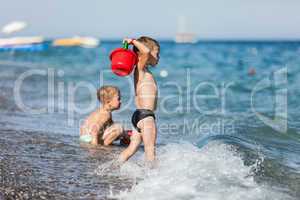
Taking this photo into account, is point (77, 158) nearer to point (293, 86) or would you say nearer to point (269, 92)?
point (269, 92)

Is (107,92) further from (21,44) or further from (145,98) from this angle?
(21,44)

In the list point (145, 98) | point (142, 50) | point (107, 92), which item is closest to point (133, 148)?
point (145, 98)

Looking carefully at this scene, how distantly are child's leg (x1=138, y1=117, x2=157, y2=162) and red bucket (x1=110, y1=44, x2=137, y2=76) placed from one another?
64 cm

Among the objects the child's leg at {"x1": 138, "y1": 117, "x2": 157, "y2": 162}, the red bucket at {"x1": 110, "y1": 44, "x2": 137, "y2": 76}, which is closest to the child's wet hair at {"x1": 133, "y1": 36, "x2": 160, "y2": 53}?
the red bucket at {"x1": 110, "y1": 44, "x2": 137, "y2": 76}

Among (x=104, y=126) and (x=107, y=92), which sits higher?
(x=107, y=92)

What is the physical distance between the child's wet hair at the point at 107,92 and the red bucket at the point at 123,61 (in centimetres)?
197

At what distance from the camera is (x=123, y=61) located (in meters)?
5.83

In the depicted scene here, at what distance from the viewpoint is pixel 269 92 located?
16.7 metres

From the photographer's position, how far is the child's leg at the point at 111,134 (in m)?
8.00

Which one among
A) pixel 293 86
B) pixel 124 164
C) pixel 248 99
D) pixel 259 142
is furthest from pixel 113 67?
pixel 293 86

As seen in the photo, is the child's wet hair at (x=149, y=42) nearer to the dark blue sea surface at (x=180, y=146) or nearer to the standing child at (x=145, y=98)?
the standing child at (x=145, y=98)

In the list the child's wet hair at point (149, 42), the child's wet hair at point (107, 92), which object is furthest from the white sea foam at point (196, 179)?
the child's wet hair at point (149, 42)

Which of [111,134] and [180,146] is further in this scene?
[111,134]

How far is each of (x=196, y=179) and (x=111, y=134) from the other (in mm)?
2754
